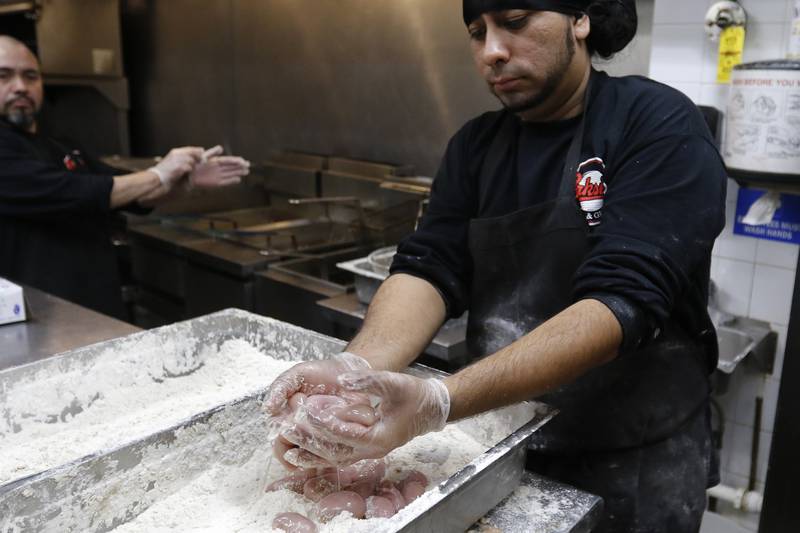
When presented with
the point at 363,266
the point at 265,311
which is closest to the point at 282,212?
the point at 265,311

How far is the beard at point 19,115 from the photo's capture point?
2.68 meters

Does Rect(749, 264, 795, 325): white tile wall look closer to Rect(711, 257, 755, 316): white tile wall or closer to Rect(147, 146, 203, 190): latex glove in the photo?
Rect(711, 257, 755, 316): white tile wall

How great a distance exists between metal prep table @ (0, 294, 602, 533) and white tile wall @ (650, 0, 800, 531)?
4.85 feet

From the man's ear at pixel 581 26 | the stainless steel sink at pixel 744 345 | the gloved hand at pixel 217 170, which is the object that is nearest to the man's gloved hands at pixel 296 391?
the man's ear at pixel 581 26

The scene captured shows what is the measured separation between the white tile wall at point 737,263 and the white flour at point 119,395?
1.61 meters

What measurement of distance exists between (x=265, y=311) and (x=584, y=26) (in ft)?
6.75

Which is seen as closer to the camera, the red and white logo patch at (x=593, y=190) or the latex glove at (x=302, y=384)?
the latex glove at (x=302, y=384)

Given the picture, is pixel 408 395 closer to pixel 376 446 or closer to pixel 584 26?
pixel 376 446

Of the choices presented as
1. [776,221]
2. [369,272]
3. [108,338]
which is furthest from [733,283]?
[108,338]

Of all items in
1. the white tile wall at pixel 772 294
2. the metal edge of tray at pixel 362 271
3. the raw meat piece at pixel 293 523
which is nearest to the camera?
the raw meat piece at pixel 293 523

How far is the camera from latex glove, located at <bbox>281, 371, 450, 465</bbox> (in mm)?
996

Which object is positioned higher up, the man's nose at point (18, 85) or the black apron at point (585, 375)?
the man's nose at point (18, 85)

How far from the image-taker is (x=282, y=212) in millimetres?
4027

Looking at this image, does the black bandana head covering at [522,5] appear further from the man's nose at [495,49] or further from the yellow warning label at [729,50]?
the yellow warning label at [729,50]
